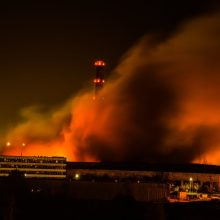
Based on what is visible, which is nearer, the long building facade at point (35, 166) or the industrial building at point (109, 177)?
the industrial building at point (109, 177)

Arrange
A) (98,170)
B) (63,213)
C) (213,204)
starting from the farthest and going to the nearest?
(98,170), (213,204), (63,213)

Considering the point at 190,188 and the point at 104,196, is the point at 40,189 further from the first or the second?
the point at 190,188

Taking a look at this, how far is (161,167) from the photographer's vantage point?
9288 cm

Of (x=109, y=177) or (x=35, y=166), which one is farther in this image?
(x=109, y=177)

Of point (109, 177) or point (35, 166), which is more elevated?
point (35, 166)

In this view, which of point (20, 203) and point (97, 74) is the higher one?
point (97, 74)

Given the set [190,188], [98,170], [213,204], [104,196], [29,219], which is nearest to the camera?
[29,219]

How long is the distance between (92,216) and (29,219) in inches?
303

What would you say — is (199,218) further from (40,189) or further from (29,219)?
(40,189)

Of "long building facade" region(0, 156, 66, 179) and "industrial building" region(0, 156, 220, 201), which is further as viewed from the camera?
"long building facade" region(0, 156, 66, 179)

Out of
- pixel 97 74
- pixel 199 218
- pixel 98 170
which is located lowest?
pixel 199 218

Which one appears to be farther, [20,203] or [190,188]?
[190,188]

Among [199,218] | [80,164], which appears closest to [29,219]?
[199,218]

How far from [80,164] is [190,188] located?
811 inches
